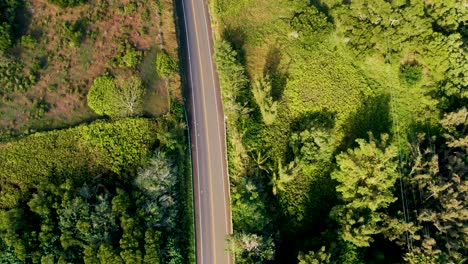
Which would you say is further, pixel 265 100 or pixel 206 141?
pixel 206 141

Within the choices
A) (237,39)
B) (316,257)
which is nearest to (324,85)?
(237,39)

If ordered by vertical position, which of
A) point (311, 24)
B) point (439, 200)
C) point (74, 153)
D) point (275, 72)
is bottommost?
point (439, 200)

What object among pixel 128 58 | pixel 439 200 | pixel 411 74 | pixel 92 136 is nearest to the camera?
pixel 92 136

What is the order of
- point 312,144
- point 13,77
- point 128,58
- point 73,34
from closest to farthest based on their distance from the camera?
point 312,144
point 13,77
point 128,58
point 73,34

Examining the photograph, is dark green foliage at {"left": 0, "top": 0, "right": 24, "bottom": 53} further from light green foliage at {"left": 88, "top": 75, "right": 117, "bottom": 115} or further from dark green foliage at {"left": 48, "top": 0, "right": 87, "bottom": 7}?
light green foliage at {"left": 88, "top": 75, "right": 117, "bottom": 115}

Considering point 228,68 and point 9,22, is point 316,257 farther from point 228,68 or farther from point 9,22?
point 9,22

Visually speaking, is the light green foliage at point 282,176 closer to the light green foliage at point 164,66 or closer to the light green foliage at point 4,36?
the light green foliage at point 164,66

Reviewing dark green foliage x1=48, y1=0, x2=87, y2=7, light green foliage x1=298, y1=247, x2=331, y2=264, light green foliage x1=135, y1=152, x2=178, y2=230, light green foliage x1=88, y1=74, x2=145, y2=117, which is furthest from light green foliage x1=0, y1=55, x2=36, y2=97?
light green foliage x1=298, y1=247, x2=331, y2=264
